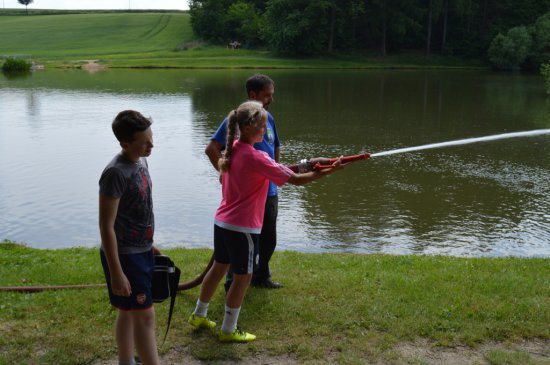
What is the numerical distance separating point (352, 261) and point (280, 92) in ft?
106

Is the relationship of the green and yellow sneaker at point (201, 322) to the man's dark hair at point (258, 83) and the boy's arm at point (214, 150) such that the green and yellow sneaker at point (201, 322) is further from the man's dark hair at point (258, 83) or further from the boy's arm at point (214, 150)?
the man's dark hair at point (258, 83)

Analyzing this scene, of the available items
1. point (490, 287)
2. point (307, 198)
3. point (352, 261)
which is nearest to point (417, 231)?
point (307, 198)

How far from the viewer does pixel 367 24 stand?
77.6 meters

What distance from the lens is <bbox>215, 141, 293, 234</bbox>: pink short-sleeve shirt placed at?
190 inches

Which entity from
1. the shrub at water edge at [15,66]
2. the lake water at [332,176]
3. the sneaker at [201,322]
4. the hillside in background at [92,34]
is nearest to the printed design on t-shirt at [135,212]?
the sneaker at [201,322]

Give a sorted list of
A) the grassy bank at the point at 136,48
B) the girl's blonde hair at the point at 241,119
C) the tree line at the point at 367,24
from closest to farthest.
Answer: the girl's blonde hair at the point at 241,119
the grassy bank at the point at 136,48
the tree line at the point at 367,24

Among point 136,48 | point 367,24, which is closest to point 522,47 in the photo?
point 367,24

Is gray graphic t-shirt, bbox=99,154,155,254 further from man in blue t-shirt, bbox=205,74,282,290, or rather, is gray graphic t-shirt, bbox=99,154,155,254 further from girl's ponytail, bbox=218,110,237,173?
man in blue t-shirt, bbox=205,74,282,290

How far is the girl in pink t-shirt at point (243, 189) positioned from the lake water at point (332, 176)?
6393 mm


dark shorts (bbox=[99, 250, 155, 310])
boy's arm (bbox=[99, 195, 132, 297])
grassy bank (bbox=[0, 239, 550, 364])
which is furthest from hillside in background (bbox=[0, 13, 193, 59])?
boy's arm (bbox=[99, 195, 132, 297])

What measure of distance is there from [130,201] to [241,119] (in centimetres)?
120

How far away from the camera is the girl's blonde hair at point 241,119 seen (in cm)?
482

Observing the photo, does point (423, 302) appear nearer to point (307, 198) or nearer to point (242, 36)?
point (307, 198)

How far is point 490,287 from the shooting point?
638 centimetres
